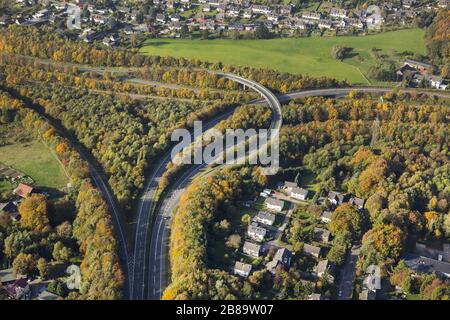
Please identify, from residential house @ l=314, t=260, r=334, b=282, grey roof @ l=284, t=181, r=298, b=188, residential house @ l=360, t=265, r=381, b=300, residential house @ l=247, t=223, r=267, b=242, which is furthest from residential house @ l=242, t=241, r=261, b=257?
grey roof @ l=284, t=181, r=298, b=188

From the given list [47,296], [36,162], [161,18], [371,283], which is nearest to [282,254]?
[371,283]

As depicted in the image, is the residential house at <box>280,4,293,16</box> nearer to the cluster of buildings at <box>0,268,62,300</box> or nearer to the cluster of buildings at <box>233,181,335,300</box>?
the cluster of buildings at <box>233,181,335,300</box>

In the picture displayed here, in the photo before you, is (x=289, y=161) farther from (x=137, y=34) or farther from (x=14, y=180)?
(x=137, y=34)

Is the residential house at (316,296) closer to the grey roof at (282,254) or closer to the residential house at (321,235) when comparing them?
the grey roof at (282,254)

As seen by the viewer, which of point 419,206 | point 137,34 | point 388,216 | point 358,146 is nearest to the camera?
point 388,216

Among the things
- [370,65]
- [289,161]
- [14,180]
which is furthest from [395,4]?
[14,180]

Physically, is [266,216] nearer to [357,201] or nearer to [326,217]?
[326,217]
